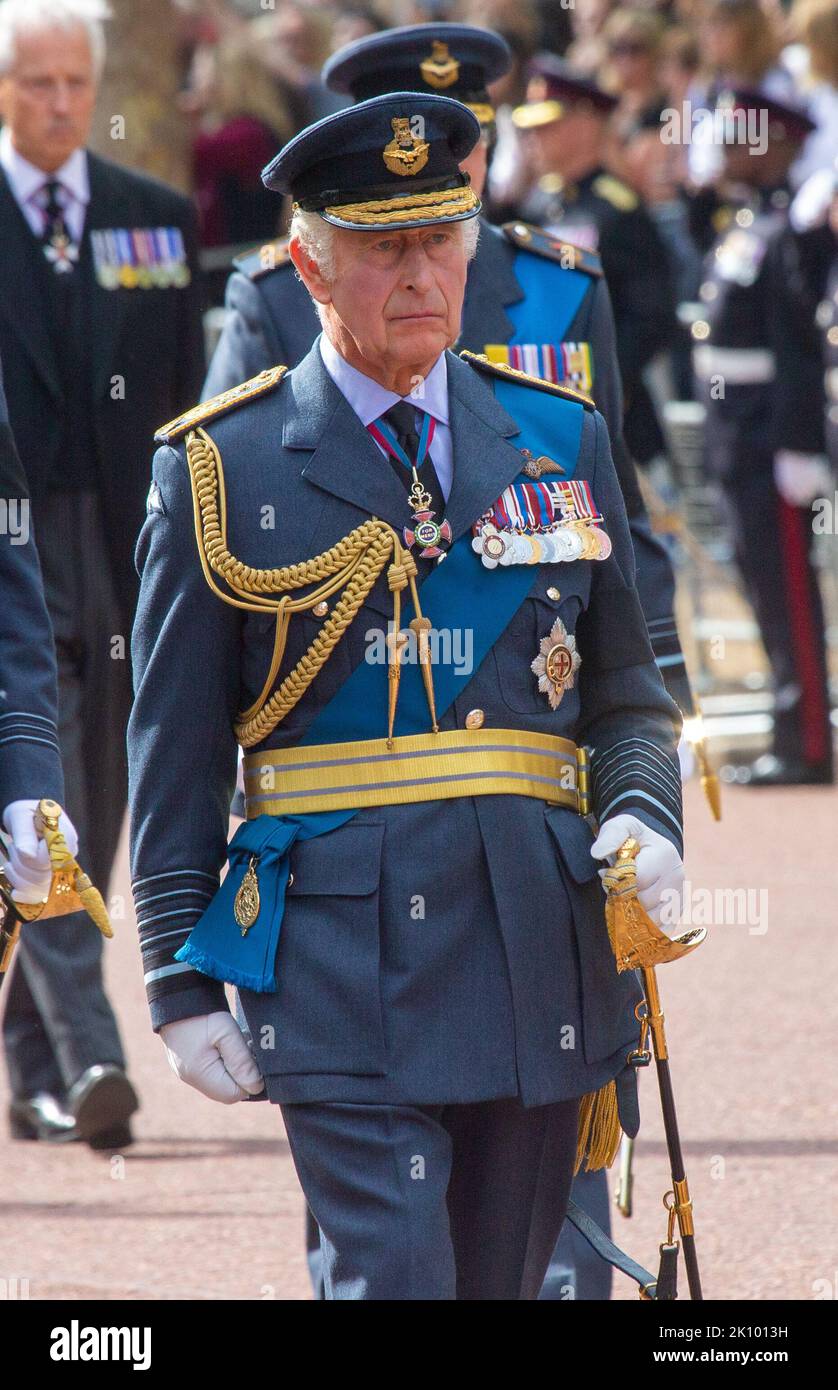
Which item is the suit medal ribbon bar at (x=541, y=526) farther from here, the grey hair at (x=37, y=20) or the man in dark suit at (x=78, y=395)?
the grey hair at (x=37, y=20)

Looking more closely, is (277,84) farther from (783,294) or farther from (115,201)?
(115,201)

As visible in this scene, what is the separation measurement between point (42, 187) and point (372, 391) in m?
2.56

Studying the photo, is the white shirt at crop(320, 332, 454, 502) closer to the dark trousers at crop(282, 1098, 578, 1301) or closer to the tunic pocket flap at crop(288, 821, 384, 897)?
the tunic pocket flap at crop(288, 821, 384, 897)

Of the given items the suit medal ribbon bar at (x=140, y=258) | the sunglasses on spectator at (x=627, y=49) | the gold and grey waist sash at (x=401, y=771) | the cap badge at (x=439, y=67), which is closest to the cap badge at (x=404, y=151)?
the gold and grey waist sash at (x=401, y=771)

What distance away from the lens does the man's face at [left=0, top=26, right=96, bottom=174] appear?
5.57 meters

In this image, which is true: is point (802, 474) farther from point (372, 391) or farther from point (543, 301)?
point (372, 391)

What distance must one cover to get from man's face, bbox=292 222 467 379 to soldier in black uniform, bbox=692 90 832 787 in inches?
245

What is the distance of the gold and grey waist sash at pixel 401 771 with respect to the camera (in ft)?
10.4

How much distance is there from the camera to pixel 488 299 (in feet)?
14.8

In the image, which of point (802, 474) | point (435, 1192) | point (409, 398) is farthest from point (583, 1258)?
point (802, 474)

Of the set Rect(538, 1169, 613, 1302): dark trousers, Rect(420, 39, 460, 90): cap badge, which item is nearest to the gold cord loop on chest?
Rect(538, 1169, 613, 1302): dark trousers

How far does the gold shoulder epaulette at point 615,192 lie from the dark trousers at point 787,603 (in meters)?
1.10

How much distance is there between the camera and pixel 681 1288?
4574 mm
